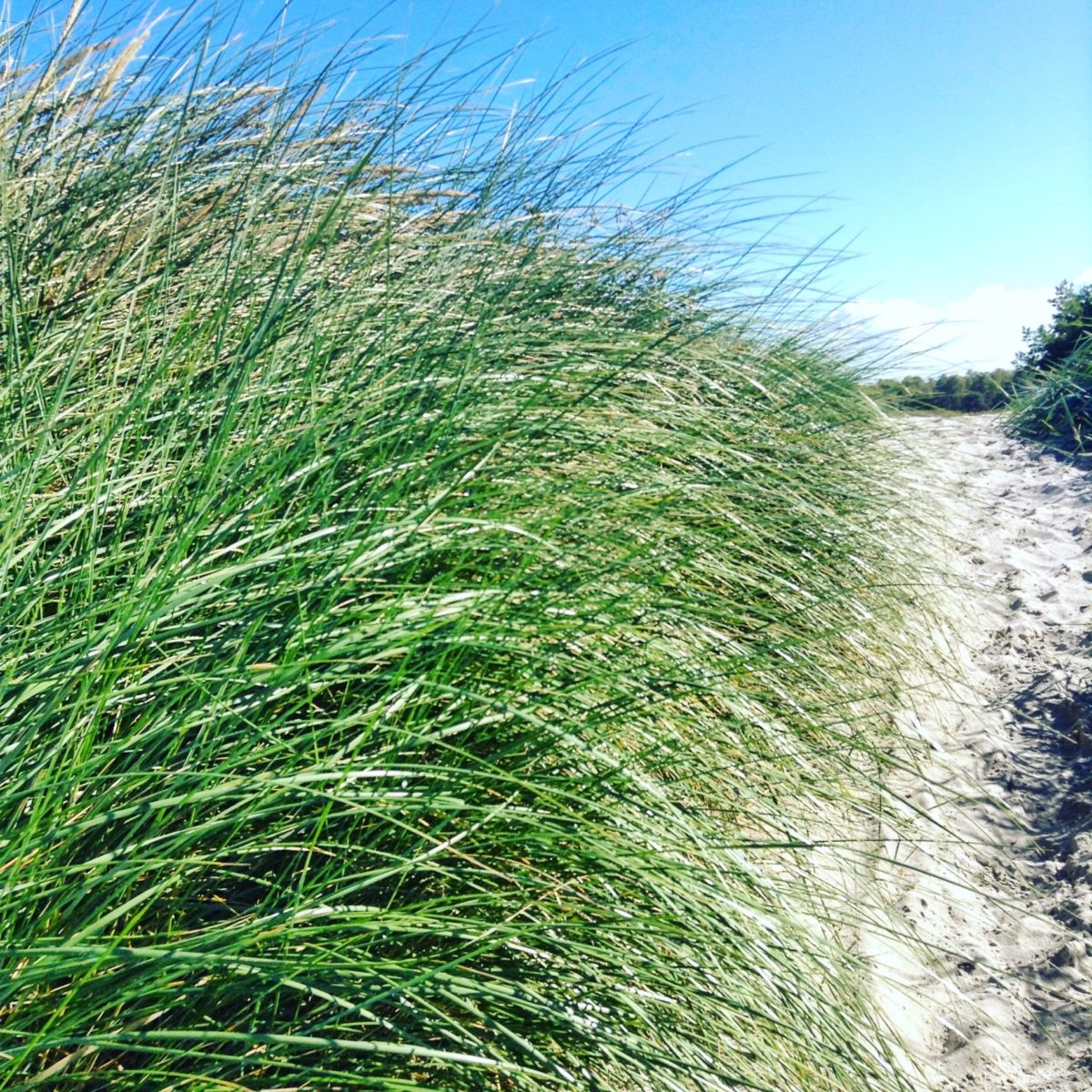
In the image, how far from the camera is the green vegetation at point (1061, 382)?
19.5ft

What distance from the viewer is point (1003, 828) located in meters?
2.30

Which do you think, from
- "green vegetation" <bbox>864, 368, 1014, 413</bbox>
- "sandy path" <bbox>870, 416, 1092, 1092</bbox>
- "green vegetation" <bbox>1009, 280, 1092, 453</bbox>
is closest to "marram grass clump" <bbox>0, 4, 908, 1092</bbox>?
"sandy path" <bbox>870, 416, 1092, 1092</bbox>

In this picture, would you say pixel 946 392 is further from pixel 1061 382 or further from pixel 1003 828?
pixel 1003 828

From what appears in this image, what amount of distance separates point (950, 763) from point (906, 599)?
491mm

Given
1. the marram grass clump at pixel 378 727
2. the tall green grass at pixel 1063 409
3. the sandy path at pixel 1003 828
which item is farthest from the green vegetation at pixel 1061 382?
the marram grass clump at pixel 378 727

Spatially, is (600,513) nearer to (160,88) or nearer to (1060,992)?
(1060,992)

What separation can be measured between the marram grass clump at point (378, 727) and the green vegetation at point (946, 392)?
7.77 ft

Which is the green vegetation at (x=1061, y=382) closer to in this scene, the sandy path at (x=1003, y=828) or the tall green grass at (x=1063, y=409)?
the tall green grass at (x=1063, y=409)

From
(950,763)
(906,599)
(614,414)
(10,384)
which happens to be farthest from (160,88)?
(950,763)

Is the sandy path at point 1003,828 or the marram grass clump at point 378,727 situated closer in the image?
the marram grass clump at point 378,727

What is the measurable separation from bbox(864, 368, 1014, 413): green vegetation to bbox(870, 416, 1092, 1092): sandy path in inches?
6.5

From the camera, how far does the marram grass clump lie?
93cm

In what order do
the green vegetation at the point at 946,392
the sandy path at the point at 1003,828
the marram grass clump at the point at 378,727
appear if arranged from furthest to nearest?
the green vegetation at the point at 946,392, the sandy path at the point at 1003,828, the marram grass clump at the point at 378,727

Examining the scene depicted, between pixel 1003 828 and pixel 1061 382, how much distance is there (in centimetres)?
499
